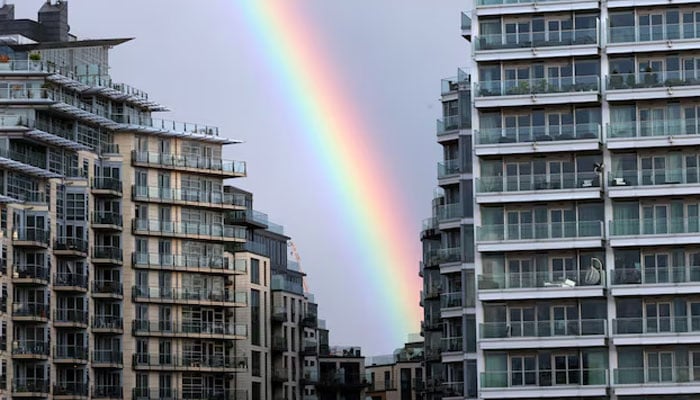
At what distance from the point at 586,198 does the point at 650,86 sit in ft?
33.6

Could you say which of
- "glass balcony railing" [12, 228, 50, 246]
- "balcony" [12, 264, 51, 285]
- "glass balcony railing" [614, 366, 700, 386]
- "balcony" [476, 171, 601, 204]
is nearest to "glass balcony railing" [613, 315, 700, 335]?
"glass balcony railing" [614, 366, 700, 386]

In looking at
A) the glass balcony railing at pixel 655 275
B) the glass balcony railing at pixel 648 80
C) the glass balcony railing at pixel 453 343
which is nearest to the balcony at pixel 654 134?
the glass balcony railing at pixel 648 80

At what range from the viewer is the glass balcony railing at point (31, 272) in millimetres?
195000

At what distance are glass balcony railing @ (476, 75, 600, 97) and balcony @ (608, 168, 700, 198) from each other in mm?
7590

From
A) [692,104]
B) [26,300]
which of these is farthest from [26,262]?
[692,104]

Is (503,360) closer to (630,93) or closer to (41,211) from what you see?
(630,93)

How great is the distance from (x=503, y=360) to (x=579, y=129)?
19.2 metres

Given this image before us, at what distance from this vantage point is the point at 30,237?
644 feet

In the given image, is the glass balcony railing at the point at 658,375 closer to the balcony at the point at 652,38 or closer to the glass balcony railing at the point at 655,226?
the glass balcony railing at the point at 655,226

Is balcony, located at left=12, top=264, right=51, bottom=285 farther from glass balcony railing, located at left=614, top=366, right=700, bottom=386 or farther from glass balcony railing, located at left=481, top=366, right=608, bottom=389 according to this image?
glass balcony railing, located at left=614, top=366, right=700, bottom=386

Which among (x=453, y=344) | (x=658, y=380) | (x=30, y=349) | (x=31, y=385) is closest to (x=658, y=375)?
(x=658, y=380)

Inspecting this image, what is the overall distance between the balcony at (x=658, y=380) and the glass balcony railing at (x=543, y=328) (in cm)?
385

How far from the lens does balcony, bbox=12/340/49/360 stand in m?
194

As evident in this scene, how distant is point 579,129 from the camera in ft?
535
